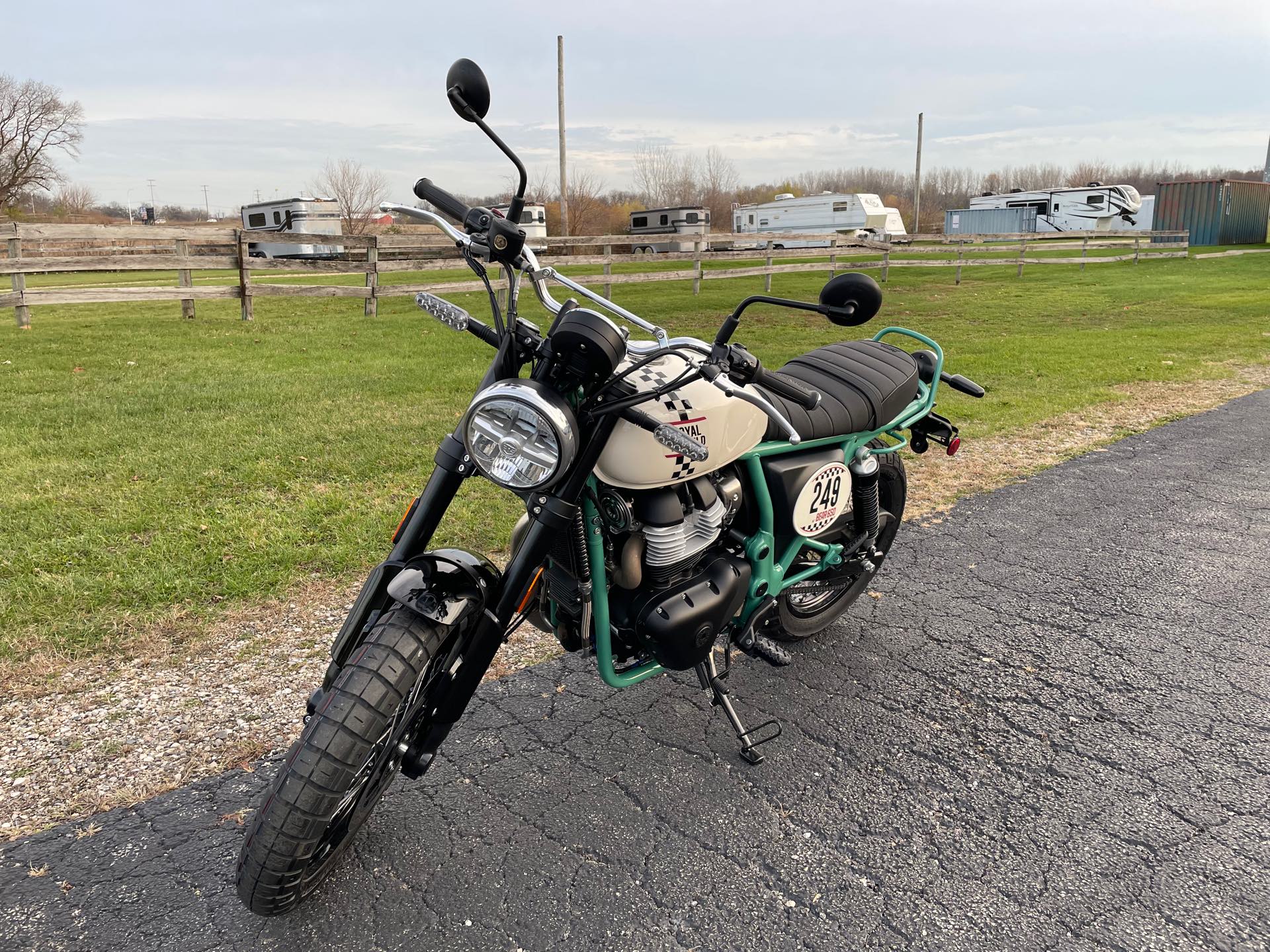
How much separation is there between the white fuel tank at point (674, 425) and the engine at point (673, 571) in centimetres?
10

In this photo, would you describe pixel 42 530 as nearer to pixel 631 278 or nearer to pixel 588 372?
pixel 588 372

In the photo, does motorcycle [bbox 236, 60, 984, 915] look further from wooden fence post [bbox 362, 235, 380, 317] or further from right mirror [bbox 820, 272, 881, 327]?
wooden fence post [bbox 362, 235, 380, 317]

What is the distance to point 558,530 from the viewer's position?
213cm

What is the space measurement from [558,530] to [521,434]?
273mm

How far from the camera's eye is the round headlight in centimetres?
194

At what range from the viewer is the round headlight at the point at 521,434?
194 centimetres

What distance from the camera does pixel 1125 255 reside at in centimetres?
2738

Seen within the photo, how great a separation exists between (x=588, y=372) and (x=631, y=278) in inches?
559

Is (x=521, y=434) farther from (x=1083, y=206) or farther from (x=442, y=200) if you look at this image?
(x=1083, y=206)

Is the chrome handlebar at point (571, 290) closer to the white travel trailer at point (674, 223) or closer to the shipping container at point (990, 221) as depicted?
the white travel trailer at point (674, 223)

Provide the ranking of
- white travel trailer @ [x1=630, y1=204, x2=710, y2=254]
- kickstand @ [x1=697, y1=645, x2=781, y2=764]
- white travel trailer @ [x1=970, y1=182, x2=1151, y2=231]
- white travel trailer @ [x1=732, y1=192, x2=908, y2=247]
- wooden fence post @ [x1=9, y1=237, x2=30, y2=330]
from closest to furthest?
kickstand @ [x1=697, y1=645, x2=781, y2=764] → wooden fence post @ [x1=9, y1=237, x2=30, y2=330] → white travel trailer @ [x1=630, y1=204, x2=710, y2=254] → white travel trailer @ [x1=732, y1=192, x2=908, y2=247] → white travel trailer @ [x1=970, y1=182, x2=1151, y2=231]

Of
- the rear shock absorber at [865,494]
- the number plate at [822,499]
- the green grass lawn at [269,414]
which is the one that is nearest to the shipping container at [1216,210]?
the green grass lawn at [269,414]

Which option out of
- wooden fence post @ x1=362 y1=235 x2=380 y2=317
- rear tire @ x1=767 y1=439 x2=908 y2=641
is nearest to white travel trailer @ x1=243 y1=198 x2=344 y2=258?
wooden fence post @ x1=362 y1=235 x2=380 y2=317

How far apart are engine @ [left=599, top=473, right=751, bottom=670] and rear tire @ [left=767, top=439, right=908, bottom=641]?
2.57 ft
